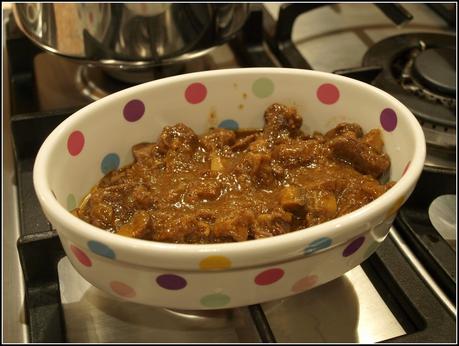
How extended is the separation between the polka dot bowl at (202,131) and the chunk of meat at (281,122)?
0.06 ft

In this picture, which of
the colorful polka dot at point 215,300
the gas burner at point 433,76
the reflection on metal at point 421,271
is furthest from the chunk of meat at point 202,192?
the gas burner at point 433,76

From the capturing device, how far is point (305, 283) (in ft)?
1.77

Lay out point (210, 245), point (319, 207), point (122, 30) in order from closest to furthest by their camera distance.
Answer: point (210, 245) < point (319, 207) < point (122, 30)

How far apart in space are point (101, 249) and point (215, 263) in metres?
0.10

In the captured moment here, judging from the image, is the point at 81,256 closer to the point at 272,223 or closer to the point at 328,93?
the point at 272,223

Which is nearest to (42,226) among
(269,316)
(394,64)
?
(269,316)

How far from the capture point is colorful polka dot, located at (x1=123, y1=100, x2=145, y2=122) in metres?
0.65

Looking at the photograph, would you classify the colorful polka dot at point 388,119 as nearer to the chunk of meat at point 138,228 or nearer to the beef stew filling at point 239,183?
the beef stew filling at point 239,183

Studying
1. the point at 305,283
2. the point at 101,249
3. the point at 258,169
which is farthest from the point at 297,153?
the point at 101,249

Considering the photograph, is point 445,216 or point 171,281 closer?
point 171,281

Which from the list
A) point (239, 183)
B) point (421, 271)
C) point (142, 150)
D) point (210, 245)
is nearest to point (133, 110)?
point (142, 150)

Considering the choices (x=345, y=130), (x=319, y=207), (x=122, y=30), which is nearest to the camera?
(x=319, y=207)

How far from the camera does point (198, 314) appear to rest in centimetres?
61

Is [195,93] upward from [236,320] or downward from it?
upward
